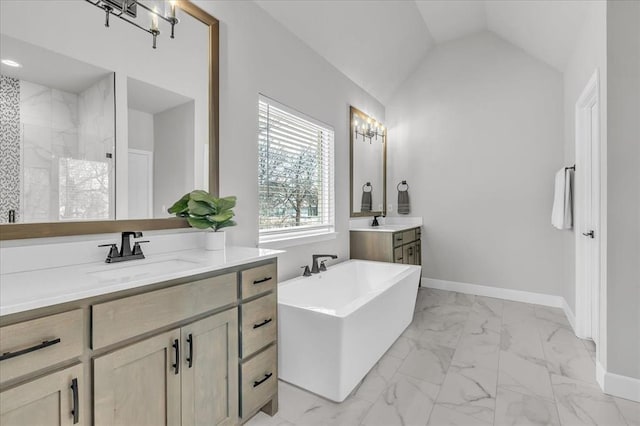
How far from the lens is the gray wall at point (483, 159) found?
3.70 m

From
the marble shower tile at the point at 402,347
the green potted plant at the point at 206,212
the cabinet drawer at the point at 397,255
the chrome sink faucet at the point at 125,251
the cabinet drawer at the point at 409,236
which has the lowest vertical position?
the marble shower tile at the point at 402,347

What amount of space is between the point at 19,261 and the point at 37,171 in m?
0.38

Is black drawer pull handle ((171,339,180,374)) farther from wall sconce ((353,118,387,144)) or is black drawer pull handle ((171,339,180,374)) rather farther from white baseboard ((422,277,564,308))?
white baseboard ((422,277,564,308))

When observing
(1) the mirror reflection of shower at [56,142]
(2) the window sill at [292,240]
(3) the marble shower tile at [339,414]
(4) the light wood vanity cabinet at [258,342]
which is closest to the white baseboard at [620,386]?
(3) the marble shower tile at [339,414]

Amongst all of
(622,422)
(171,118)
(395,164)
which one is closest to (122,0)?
(171,118)

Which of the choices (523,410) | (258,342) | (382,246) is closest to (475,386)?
(523,410)

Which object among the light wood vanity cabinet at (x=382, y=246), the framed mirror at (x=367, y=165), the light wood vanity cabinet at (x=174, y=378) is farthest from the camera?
the framed mirror at (x=367, y=165)

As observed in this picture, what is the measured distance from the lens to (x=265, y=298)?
1.72 m

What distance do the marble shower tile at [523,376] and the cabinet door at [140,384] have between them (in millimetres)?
2012

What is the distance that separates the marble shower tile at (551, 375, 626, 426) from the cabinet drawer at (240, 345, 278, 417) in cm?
162

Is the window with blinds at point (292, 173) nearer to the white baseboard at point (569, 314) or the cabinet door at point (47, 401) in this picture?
the cabinet door at point (47, 401)

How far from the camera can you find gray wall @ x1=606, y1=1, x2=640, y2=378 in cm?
190

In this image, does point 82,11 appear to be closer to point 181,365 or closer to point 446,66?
point 181,365

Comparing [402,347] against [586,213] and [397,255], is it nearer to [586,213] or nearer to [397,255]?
[397,255]
